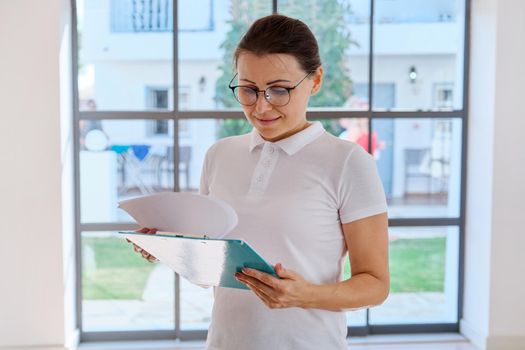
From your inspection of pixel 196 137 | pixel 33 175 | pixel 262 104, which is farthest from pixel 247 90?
pixel 196 137

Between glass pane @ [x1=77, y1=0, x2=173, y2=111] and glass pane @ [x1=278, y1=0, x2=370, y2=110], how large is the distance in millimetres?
748

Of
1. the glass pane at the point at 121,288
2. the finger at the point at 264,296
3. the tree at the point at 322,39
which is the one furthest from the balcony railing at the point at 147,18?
the finger at the point at 264,296

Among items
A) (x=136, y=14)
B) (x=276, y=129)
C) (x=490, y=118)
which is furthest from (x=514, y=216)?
(x=276, y=129)

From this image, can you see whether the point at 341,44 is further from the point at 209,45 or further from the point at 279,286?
the point at 279,286

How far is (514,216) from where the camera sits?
3.84 metres

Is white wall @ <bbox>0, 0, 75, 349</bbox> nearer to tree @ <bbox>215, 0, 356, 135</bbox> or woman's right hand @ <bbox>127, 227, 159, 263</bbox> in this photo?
tree @ <bbox>215, 0, 356, 135</bbox>

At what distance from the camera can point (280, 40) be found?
141 centimetres

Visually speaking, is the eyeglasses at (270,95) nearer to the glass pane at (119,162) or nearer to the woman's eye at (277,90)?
the woman's eye at (277,90)

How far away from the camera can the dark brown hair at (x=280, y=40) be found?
1.41 m

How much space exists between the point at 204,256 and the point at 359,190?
1.19 ft

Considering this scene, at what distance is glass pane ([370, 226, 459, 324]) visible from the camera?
4.20 m

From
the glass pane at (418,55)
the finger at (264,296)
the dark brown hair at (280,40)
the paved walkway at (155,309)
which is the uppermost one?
the glass pane at (418,55)

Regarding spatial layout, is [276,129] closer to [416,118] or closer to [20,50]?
[20,50]

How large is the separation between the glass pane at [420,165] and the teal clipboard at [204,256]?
2.92m
